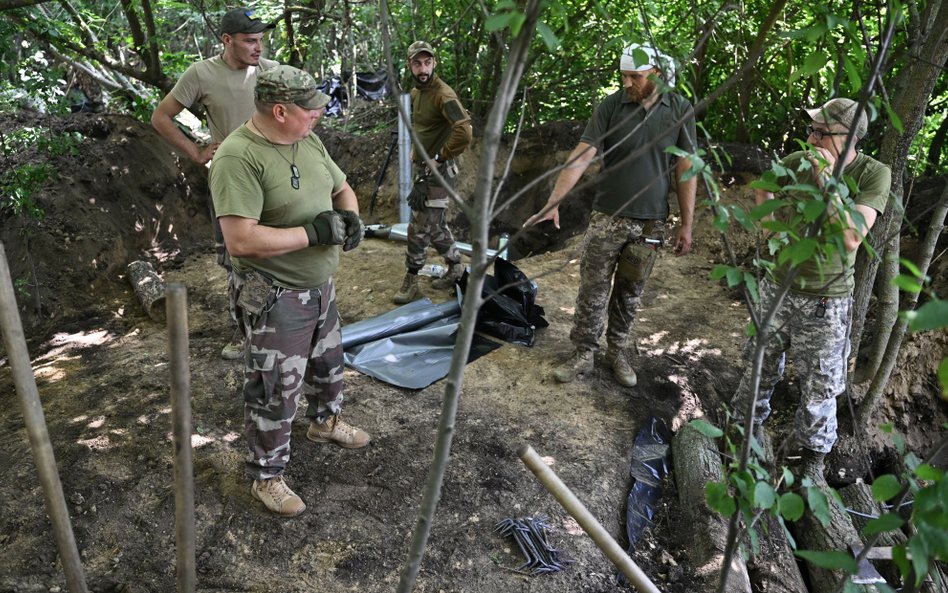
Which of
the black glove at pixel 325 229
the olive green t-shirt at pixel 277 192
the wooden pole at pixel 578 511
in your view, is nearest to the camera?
the wooden pole at pixel 578 511

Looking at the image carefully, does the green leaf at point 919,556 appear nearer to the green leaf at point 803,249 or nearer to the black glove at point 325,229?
the green leaf at point 803,249

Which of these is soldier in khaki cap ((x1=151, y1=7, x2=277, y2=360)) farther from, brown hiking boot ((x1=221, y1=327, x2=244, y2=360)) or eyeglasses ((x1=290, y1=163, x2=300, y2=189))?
eyeglasses ((x1=290, y1=163, x2=300, y2=189))

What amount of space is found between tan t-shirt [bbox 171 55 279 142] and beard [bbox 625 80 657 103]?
6.92ft

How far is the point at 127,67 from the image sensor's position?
6.11 m

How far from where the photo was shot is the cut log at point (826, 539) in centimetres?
319

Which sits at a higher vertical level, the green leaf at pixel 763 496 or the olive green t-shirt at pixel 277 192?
the olive green t-shirt at pixel 277 192

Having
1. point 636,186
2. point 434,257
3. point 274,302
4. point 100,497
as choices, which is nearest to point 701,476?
point 636,186

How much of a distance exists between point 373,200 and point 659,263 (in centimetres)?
358

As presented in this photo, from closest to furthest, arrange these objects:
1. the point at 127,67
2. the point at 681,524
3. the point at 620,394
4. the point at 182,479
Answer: the point at 182,479 < the point at 681,524 < the point at 620,394 < the point at 127,67

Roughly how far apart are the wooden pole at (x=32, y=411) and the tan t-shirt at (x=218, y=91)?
247 centimetres

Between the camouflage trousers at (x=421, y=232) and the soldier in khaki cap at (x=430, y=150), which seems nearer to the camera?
the soldier in khaki cap at (x=430, y=150)

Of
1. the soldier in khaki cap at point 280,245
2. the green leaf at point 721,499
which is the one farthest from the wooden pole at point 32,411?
the green leaf at point 721,499

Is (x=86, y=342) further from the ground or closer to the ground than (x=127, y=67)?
closer to the ground

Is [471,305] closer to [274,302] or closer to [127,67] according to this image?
[274,302]
